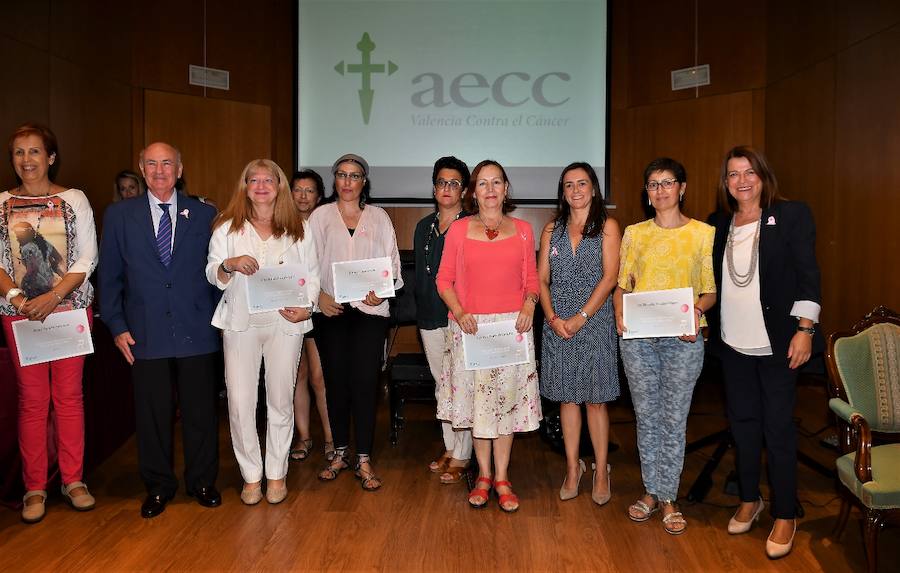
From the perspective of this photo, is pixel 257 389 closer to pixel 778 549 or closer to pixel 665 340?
pixel 665 340

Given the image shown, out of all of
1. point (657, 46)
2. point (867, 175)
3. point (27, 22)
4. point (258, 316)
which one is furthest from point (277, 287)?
point (657, 46)

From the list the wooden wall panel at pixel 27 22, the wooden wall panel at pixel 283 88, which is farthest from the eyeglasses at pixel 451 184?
the wooden wall panel at pixel 283 88

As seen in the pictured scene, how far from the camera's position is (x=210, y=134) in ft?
22.1

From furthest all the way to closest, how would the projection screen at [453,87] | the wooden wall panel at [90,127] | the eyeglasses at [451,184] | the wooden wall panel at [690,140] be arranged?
the projection screen at [453,87] < the wooden wall panel at [690,140] < the wooden wall panel at [90,127] < the eyeglasses at [451,184]

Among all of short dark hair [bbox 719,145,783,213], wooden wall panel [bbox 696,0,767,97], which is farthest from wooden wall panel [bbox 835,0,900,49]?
short dark hair [bbox 719,145,783,213]

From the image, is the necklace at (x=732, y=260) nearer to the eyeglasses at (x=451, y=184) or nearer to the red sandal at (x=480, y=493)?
the eyeglasses at (x=451, y=184)

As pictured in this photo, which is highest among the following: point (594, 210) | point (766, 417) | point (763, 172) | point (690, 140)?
point (690, 140)

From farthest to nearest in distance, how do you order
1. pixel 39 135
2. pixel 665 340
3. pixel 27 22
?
1. pixel 27 22
2. pixel 39 135
3. pixel 665 340

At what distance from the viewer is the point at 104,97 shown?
5.92 metres

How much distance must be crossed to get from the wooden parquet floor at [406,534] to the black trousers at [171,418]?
0.51 feet

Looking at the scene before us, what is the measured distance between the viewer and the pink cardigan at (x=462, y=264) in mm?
3240

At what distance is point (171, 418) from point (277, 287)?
2.80ft

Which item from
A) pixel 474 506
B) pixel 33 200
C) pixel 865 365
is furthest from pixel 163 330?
A: pixel 865 365

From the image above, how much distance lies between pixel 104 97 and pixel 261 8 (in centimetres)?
185
